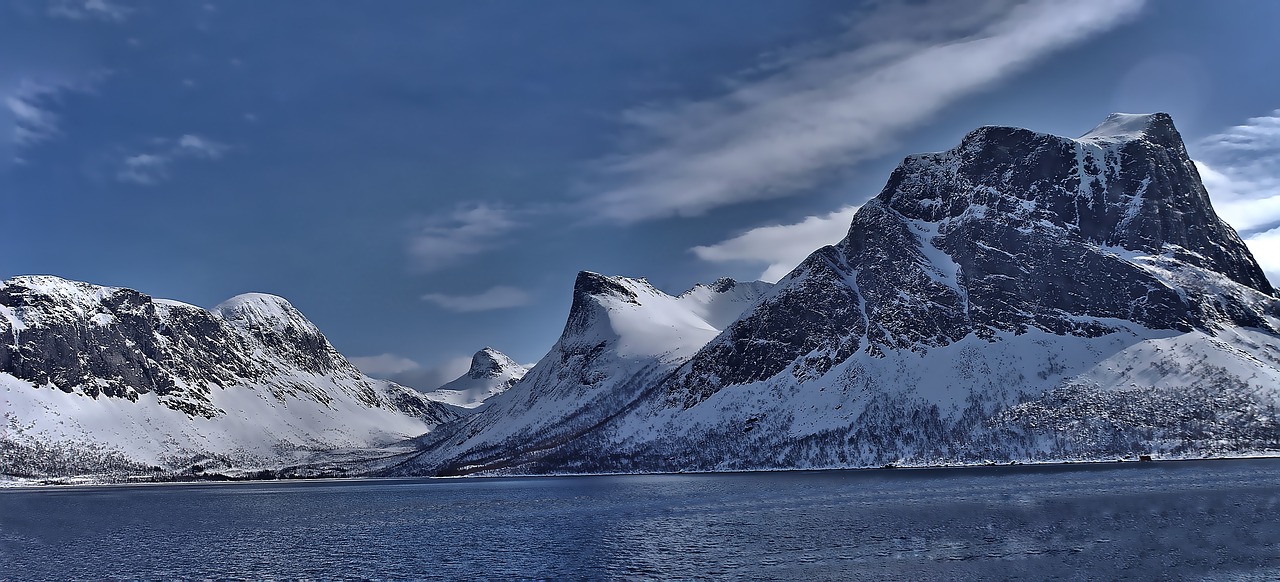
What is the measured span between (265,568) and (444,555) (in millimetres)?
18022

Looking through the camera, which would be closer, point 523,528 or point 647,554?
point 647,554

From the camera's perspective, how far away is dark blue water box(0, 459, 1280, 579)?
74.9 metres

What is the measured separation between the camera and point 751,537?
322 ft

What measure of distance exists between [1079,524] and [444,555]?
68860mm

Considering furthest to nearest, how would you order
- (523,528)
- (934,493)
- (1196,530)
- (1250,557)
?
(934,493) < (523,528) < (1196,530) < (1250,557)

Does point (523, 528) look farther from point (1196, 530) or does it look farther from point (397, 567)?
point (1196, 530)

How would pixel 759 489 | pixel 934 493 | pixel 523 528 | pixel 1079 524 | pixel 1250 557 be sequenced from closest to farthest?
pixel 1250 557
pixel 1079 524
pixel 523 528
pixel 934 493
pixel 759 489

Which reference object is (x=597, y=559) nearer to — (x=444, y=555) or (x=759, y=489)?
(x=444, y=555)

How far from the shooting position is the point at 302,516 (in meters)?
161

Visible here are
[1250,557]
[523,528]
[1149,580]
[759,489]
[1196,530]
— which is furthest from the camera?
[759,489]

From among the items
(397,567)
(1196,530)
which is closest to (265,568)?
(397,567)

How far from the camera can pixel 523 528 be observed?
122000mm

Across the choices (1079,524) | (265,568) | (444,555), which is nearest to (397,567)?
(444,555)

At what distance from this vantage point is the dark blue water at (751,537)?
246ft
